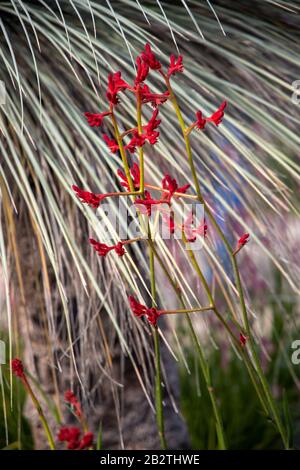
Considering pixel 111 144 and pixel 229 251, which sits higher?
pixel 111 144

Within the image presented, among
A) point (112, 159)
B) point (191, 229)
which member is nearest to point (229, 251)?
point (191, 229)

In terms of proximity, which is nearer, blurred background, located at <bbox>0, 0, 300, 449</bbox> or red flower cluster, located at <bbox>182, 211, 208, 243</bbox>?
red flower cluster, located at <bbox>182, 211, 208, 243</bbox>

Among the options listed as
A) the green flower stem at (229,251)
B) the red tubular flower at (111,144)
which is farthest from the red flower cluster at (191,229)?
the red tubular flower at (111,144)

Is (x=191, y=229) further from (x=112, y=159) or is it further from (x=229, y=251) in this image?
(x=112, y=159)

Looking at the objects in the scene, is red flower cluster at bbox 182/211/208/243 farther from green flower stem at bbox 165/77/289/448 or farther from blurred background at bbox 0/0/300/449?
blurred background at bbox 0/0/300/449

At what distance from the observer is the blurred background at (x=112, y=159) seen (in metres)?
1.09

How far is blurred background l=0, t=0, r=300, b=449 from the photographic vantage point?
1.09 metres

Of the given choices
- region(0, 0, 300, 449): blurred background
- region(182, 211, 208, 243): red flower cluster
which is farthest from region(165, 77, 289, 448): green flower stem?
region(0, 0, 300, 449): blurred background

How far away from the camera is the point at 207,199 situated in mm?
1224

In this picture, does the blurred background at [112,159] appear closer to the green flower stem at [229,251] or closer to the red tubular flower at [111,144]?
the green flower stem at [229,251]

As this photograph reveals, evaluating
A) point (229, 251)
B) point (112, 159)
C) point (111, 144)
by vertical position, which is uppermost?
point (112, 159)

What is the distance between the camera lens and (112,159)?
1116 millimetres
